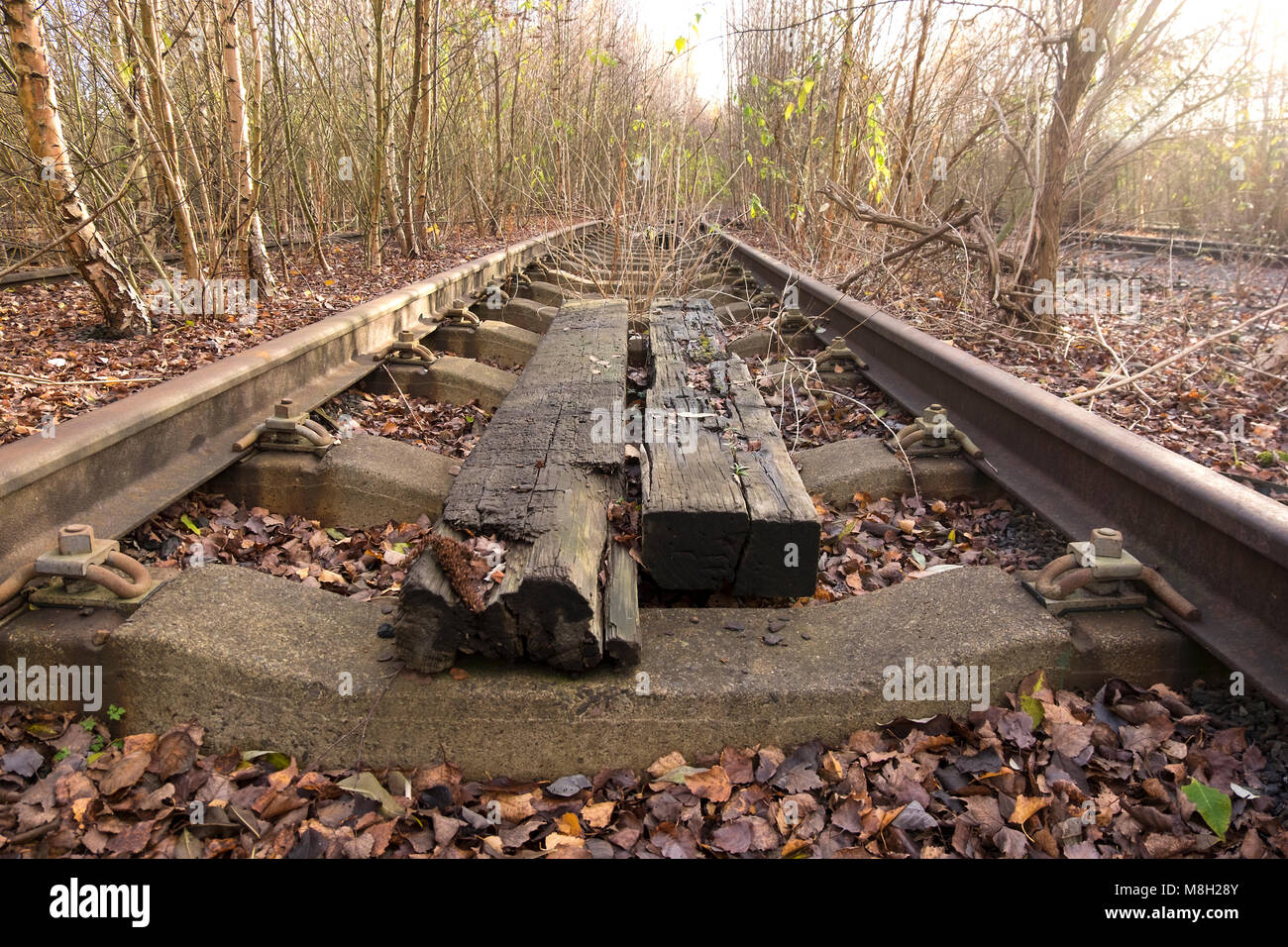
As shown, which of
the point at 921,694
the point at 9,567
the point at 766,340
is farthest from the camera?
the point at 766,340

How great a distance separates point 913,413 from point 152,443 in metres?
3.46

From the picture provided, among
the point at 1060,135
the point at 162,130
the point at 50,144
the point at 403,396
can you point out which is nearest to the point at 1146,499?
the point at 403,396

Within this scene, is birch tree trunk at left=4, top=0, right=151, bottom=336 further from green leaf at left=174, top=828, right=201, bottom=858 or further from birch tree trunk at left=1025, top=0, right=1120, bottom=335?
birch tree trunk at left=1025, top=0, right=1120, bottom=335

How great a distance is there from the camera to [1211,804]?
1.87 metres

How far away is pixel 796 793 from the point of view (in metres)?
2.04

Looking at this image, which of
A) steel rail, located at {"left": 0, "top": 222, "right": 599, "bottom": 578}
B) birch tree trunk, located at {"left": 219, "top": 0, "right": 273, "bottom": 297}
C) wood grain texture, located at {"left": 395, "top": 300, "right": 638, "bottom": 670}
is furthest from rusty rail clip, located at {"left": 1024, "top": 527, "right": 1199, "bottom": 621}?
birch tree trunk, located at {"left": 219, "top": 0, "right": 273, "bottom": 297}

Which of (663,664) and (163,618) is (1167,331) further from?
(163,618)

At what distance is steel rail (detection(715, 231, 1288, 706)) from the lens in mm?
2152

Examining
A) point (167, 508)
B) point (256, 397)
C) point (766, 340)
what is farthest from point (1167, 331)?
point (167, 508)

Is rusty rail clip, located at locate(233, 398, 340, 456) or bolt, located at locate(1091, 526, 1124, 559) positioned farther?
rusty rail clip, located at locate(233, 398, 340, 456)

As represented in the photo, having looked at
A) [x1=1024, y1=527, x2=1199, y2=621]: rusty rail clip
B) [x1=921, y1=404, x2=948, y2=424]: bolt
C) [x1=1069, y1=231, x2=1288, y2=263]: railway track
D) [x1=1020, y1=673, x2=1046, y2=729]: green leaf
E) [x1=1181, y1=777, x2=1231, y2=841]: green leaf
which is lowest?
[x1=1181, y1=777, x2=1231, y2=841]: green leaf

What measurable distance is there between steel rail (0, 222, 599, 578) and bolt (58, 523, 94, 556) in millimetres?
226

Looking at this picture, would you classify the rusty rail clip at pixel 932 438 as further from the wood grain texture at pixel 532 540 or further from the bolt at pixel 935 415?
the wood grain texture at pixel 532 540
